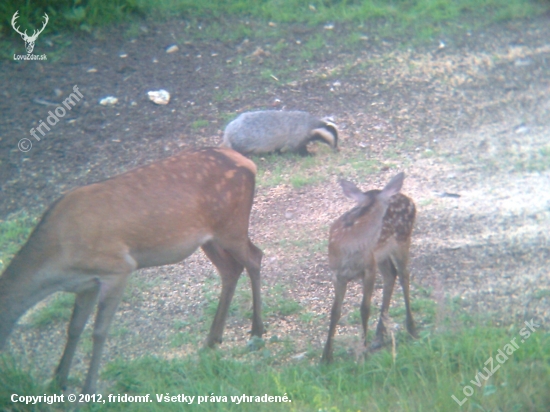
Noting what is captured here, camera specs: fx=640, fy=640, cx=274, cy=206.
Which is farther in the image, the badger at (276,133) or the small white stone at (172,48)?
the small white stone at (172,48)

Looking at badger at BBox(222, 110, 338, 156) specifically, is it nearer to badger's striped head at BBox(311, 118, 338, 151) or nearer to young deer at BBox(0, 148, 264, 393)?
badger's striped head at BBox(311, 118, 338, 151)

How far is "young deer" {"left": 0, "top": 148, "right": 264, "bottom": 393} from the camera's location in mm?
4562

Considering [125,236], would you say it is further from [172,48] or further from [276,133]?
[172,48]

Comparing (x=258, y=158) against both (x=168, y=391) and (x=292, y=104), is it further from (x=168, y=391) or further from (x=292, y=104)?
(x=168, y=391)

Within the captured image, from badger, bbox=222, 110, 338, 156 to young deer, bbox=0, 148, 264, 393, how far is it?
11.7 ft

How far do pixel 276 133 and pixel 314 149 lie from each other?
0.66 m

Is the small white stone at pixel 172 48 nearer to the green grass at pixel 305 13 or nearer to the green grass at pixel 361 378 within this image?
the green grass at pixel 305 13

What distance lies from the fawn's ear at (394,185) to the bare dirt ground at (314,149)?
0.94 meters

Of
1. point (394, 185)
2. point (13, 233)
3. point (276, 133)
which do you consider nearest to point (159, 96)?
point (276, 133)

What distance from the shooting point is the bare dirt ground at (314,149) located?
5598 millimetres

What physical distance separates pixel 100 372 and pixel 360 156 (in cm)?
495

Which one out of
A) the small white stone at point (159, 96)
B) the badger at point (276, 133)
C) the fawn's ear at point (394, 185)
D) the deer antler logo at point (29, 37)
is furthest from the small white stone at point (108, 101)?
the fawn's ear at point (394, 185)

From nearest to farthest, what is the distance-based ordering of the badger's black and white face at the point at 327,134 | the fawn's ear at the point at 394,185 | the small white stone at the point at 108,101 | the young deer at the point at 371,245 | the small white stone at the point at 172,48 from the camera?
the young deer at the point at 371,245
the fawn's ear at the point at 394,185
the badger's black and white face at the point at 327,134
the small white stone at the point at 108,101
the small white stone at the point at 172,48

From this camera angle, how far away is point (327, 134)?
894cm
